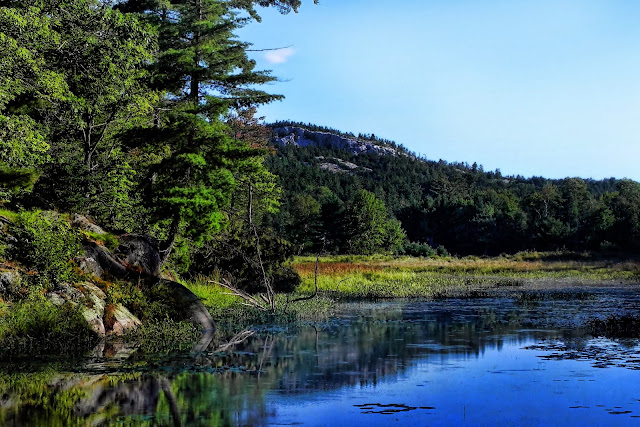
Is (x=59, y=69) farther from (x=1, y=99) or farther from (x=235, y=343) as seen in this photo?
(x=235, y=343)

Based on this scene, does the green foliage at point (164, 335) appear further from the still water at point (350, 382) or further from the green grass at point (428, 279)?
the green grass at point (428, 279)

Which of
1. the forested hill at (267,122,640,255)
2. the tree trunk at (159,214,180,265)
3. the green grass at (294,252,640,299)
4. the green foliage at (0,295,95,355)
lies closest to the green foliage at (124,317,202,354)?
the green foliage at (0,295,95,355)

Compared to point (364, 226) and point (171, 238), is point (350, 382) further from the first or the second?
point (364, 226)

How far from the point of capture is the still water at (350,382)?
28.0 feet

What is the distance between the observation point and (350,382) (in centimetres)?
1067

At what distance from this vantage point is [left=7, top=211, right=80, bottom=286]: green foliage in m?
15.0

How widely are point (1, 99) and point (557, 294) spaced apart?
2469cm

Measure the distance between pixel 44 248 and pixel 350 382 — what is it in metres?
8.79

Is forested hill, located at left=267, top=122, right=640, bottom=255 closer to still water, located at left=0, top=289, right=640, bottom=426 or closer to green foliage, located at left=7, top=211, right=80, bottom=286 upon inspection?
green foliage, located at left=7, top=211, right=80, bottom=286

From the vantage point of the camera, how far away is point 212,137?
21422 mm

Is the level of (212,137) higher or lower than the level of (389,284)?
higher

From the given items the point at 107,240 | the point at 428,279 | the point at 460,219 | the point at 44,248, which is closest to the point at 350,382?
the point at 44,248

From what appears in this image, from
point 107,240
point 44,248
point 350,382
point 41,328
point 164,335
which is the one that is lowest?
point 350,382

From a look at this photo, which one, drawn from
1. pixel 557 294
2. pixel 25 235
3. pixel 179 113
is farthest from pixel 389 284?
pixel 25 235
